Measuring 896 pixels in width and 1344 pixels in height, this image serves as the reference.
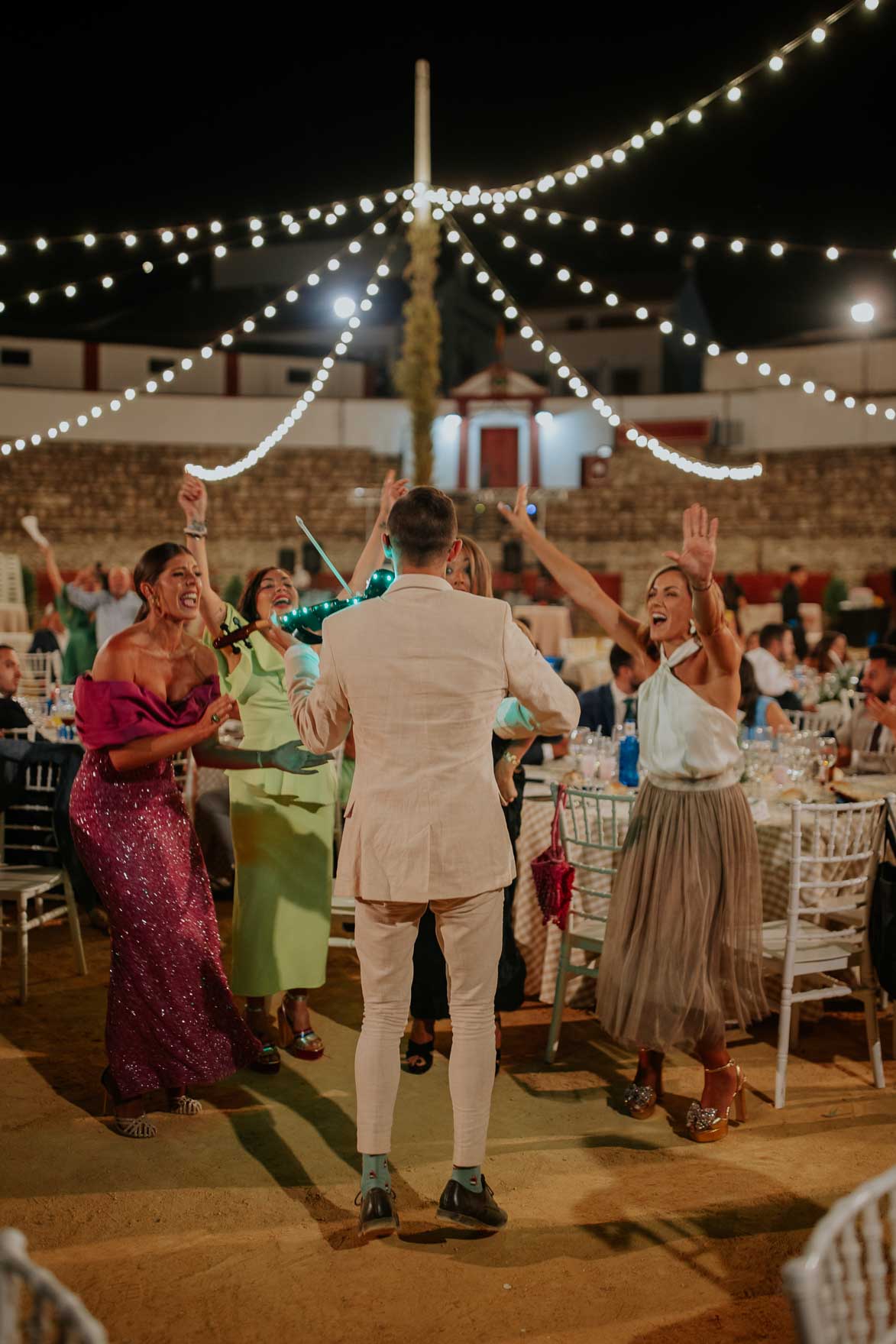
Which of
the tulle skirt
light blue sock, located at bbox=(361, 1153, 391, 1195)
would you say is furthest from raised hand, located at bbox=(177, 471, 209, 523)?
light blue sock, located at bbox=(361, 1153, 391, 1195)

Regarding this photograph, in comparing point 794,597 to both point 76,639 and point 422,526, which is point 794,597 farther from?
point 422,526

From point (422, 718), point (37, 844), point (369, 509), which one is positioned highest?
point (369, 509)

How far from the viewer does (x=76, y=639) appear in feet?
27.6

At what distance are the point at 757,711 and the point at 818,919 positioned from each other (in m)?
2.03

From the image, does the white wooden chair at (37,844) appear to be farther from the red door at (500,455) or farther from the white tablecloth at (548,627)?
the red door at (500,455)

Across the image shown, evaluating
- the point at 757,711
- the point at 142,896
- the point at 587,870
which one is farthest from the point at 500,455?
the point at 142,896

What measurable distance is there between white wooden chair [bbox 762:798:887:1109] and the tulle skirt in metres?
0.27

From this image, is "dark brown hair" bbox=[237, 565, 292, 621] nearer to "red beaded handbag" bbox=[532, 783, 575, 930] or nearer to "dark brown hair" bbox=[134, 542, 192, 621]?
"dark brown hair" bbox=[134, 542, 192, 621]

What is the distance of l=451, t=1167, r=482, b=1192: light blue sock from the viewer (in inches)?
109

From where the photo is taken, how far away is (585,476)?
2906 centimetres

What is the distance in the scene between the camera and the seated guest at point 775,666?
7465mm

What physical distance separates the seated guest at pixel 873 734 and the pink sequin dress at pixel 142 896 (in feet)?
10.6

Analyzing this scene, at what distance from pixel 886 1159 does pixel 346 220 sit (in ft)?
116

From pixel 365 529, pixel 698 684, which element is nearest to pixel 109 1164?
pixel 698 684
